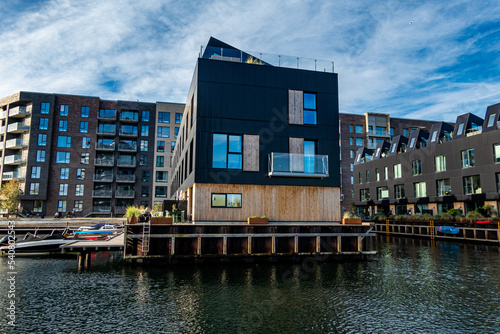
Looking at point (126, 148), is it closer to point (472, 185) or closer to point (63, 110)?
point (63, 110)

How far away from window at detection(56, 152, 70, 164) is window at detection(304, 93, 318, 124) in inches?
2079

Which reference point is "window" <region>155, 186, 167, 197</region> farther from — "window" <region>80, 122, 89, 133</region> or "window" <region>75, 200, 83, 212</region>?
"window" <region>80, 122, 89, 133</region>

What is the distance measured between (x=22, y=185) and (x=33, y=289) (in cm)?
5548

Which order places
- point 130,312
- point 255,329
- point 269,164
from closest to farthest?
point 255,329 → point 130,312 → point 269,164

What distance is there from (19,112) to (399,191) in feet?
211

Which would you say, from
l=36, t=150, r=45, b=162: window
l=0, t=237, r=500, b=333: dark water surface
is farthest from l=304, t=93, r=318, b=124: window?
l=36, t=150, r=45, b=162: window

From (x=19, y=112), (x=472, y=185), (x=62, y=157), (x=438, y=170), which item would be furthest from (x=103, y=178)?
(x=472, y=185)

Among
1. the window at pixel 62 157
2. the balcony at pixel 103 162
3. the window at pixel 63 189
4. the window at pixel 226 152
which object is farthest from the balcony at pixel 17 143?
the window at pixel 226 152

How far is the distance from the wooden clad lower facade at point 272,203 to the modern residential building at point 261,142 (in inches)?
2.4

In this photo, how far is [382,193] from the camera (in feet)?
184

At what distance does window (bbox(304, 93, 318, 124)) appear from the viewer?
23.6 meters

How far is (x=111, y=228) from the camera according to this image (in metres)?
33.1

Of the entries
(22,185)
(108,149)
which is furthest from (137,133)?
(22,185)

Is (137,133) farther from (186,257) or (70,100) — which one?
(186,257)
